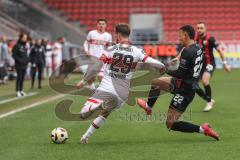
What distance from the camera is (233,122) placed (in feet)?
38.9

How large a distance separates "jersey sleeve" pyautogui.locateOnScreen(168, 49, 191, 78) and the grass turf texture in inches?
39.6

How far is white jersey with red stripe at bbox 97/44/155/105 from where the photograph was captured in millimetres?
9383

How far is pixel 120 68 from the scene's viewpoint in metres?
9.48

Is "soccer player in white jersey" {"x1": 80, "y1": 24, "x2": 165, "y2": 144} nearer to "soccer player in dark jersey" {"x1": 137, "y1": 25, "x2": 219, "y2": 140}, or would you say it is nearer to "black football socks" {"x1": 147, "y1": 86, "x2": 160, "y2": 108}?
"soccer player in dark jersey" {"x1": 137, "y1": 25, "x2": 219, "y2": 140}

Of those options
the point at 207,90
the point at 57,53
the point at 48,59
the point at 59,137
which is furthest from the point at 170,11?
the point at 59,137

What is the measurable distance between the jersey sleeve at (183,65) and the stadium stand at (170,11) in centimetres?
3208

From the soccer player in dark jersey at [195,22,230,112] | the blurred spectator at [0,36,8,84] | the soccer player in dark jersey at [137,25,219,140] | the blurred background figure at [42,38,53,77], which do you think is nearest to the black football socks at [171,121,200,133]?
the soccer player in dark jersey at [137,25,219,140]

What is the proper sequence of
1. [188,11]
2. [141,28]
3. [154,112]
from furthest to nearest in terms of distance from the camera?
[188,11] → [141,28] → [154,112]

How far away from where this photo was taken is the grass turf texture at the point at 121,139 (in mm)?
8336

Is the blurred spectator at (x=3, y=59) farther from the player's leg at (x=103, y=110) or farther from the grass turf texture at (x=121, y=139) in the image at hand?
the player's leg at (x=103, y=110)

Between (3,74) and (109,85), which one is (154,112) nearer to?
(109,85)

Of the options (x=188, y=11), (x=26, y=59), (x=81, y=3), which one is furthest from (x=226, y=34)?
(x=26, y=59)

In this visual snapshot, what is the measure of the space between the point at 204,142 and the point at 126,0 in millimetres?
34422

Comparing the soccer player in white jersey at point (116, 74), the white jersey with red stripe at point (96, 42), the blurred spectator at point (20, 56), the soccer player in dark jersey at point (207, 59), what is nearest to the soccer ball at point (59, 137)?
the soccer player in white jersey at point (116, 74)
